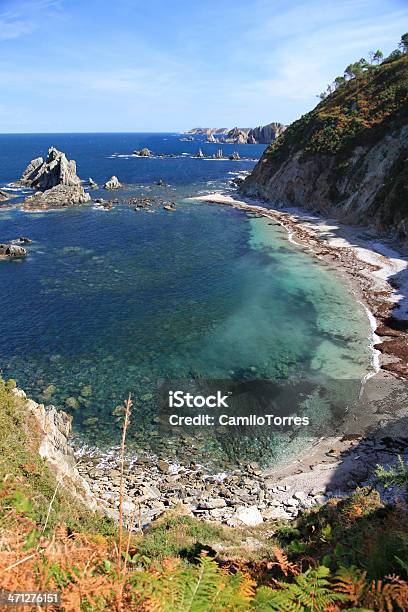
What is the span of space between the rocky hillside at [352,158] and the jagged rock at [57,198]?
1673 inches

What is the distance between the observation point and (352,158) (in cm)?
7588

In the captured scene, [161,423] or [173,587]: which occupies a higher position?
[173,587]

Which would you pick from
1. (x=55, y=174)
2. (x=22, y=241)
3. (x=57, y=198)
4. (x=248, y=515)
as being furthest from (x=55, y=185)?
(x=248, y=515)

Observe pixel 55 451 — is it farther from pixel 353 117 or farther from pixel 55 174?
pixel 55 174

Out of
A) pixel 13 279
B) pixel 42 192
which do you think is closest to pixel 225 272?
pixel 13 279

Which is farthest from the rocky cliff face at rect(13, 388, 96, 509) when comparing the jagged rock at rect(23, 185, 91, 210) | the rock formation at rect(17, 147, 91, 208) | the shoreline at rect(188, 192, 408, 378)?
the rock formation at rect(17, 147, 91, 208)

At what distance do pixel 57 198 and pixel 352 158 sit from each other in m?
68.9

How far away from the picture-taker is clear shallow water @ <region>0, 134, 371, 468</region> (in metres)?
31.2

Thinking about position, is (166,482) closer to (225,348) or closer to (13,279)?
(225,348)

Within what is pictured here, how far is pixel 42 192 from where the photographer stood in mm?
105438

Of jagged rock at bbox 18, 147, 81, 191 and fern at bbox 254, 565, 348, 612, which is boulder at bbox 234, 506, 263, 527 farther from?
jagged rock at bbox 18, 147, 81, 191

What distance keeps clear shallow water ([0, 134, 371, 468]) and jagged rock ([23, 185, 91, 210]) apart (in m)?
20.5

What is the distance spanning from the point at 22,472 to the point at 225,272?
41.9 metres

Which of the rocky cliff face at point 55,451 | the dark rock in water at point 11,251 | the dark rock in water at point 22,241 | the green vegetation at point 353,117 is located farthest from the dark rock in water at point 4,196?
the rocky cliff face at point 55,451
